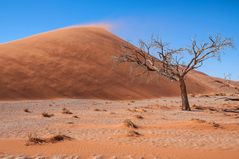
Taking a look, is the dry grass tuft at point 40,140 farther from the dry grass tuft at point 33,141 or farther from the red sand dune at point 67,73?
the red sand dune at point 67,73

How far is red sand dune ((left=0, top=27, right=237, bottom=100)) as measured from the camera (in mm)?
34844

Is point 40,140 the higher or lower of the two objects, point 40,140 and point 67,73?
the lower

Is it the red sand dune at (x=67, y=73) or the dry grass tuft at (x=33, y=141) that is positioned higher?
the red sand dune at (x=67, y=73)

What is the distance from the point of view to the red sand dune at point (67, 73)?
34.8 metres

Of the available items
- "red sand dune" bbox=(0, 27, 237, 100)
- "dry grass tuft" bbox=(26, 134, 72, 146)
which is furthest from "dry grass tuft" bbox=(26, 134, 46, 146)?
"red sand dune" bbox=(0, 27, 237, 100)

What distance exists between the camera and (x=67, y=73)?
134 ft

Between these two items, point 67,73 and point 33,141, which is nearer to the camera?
point 33,141

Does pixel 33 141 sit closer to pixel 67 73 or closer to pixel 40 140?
pixel 40 140

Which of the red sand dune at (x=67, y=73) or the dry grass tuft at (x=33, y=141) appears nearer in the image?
the dry grass tuft at (x=33, y=141)

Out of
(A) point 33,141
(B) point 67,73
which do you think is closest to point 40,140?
(A) point 33,141

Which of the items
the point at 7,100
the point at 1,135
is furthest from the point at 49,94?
the point at 1,135

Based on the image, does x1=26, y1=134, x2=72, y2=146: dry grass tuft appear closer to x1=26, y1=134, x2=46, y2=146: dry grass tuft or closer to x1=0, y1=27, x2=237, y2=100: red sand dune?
x1=26, y1=134, x2=46, y2=146: dry grass tuft

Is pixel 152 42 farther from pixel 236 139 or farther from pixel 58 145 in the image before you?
pixel 58 145

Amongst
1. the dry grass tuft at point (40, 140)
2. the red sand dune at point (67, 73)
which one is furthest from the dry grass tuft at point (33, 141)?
the red sand dune at point (67, 73)
